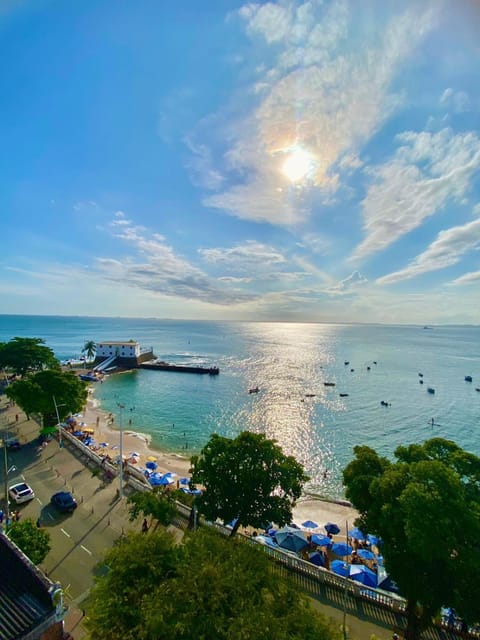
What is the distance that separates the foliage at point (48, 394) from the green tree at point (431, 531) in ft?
120

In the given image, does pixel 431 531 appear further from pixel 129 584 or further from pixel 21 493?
pixel 21 493

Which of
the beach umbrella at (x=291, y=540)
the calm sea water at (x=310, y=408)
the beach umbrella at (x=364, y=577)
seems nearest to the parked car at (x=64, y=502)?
the beach umbrella at (x=291, y=540)

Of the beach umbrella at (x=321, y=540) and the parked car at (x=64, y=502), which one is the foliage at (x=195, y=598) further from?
the beach umbrella at (x=321, y=540)

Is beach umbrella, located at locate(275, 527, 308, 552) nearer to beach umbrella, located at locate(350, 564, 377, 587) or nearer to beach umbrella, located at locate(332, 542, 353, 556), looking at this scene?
beach umbrella, located at locate(332, 542, 353, 556)

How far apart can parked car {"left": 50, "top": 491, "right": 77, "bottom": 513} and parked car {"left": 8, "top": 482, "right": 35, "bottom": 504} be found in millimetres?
2157

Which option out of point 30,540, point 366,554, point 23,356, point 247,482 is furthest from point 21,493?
point 23,356

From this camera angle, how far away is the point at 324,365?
124 meters

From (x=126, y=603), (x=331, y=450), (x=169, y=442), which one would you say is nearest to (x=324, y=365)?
(x=331, y=450)

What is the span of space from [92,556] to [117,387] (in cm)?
6695

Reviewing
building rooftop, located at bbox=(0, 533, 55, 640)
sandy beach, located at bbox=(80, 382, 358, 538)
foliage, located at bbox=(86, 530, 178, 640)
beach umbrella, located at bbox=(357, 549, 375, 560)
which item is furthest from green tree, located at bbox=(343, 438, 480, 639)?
building rooftop, located at bbox=(0, 533, 55, 640)

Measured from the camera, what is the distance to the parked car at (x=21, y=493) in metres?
24.6

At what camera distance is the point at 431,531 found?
12.3 m

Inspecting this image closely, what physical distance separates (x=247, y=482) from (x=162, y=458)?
93.1 ft

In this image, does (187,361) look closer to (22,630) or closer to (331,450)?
(331,450)
